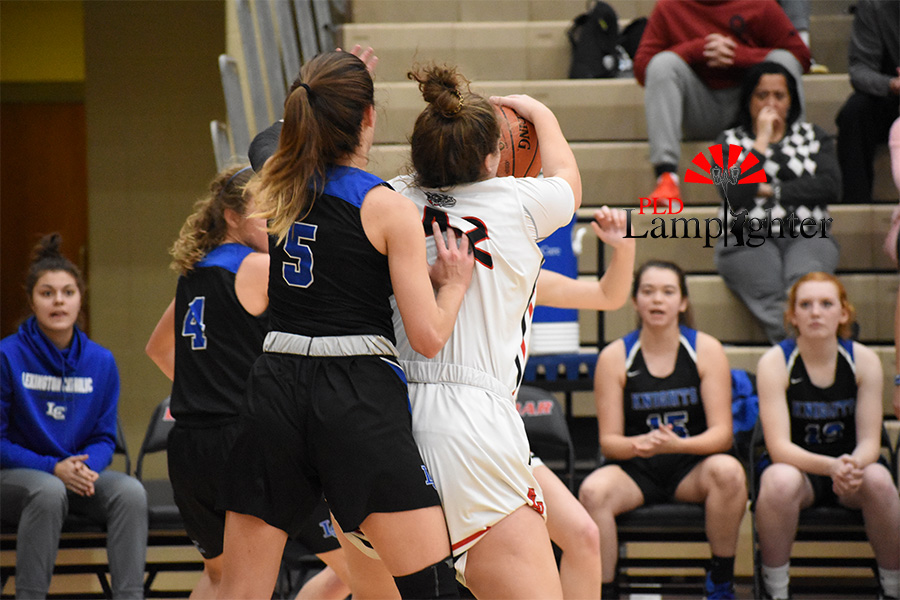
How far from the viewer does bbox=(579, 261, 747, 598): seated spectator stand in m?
3.94

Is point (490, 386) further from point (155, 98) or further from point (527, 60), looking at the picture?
point (155, 98)

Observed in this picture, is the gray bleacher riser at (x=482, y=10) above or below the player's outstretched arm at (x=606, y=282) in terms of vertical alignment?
above

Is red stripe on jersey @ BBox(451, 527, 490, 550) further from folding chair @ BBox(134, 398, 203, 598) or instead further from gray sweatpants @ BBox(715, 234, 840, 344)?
gray sweatpants @ BBox(715, 234, 840, 344)

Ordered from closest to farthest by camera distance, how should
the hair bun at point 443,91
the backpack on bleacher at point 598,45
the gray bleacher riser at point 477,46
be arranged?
the hair bun at point 443,91
the backpack on bleacher at point 598,45
the gray bleacher riser at point 477,46

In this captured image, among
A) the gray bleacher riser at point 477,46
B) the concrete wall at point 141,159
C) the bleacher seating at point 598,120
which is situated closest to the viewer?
the bleacher seating at point 598,120

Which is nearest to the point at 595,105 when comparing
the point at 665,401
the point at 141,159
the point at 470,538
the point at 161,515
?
the point at 665,401

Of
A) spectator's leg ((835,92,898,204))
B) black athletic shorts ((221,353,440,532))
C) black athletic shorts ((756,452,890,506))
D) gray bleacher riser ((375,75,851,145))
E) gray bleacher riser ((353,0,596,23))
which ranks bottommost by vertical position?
black athletic shorts ((756,452,890,506))

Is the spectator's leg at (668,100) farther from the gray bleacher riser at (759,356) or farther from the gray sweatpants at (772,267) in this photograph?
the gray bleacher riser at (759,356)

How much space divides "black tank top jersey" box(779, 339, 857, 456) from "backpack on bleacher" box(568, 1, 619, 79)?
2.56 m

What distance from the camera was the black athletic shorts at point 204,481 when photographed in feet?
9.69

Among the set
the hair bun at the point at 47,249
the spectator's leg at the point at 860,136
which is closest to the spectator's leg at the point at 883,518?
the spectator's leg at the point at 860,136

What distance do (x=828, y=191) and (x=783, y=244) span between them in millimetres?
341

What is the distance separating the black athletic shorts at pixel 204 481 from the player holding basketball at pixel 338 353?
2.66 ft

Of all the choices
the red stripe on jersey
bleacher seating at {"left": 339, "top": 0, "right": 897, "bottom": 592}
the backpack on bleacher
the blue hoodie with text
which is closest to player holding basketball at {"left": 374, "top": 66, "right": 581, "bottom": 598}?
the red stripe on jersey
